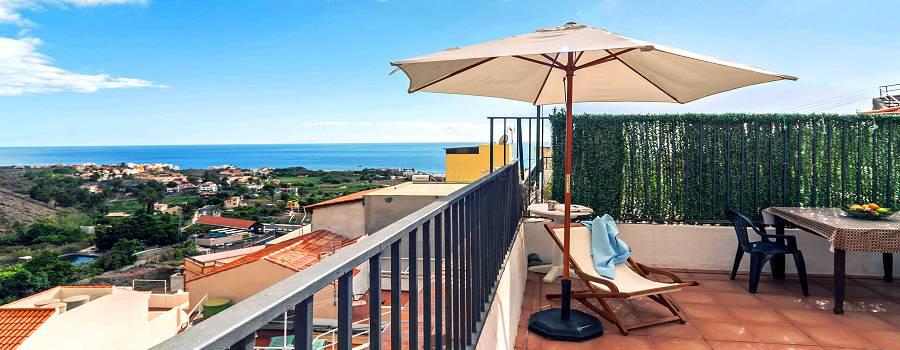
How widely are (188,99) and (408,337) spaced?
343 feet

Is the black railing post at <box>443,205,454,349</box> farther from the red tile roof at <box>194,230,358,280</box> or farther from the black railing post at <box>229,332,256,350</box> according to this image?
the red tile roof at <box>194,230,358,280</box>

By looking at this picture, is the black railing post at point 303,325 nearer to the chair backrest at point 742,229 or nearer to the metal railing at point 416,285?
the metal railing at point 416,285

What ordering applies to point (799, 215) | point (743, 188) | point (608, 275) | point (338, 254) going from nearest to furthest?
point (338, 254)
point (608, 275)
point (799, 215)
point (743, 188)

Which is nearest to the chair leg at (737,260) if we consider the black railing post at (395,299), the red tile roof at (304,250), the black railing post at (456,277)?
the black railing post at (456,277)

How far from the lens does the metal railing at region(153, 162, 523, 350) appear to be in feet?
1.95

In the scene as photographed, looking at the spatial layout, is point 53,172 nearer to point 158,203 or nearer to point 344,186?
point 158,203

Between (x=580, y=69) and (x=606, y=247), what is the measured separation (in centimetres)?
149

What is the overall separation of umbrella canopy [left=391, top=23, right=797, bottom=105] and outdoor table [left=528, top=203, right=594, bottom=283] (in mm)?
1059

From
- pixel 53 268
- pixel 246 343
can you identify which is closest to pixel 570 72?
pixel 246 343

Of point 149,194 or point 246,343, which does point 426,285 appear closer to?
point 246,343

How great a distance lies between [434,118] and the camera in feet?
272

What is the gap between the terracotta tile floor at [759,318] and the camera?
3621mm

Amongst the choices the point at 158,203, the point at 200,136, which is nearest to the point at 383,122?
the point at 200,136

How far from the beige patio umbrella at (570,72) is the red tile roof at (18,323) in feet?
53.4
